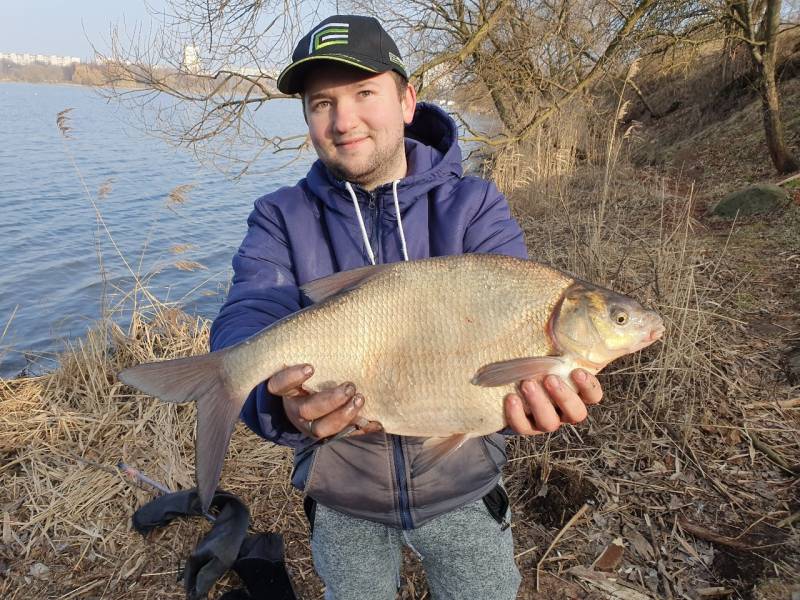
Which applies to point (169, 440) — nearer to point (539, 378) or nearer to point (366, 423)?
point (366, 423)

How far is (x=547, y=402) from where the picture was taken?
5.26 ft

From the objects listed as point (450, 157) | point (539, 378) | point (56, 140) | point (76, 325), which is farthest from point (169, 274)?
point (56, 140)

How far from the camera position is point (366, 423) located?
164 cm

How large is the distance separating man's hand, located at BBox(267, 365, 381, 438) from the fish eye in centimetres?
82

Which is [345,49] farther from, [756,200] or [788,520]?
[756,200]

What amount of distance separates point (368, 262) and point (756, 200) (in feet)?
20.2

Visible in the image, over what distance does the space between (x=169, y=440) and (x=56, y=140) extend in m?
18.3

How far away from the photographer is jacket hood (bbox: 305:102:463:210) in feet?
6.64

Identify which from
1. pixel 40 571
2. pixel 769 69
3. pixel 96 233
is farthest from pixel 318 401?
pixel 769 69

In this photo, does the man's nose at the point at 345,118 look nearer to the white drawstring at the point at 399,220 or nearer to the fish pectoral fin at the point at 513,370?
the white drawstring at the point at 399,220

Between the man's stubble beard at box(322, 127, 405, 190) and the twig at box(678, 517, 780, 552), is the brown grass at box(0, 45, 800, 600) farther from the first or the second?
the man's stubble beard at box(322, 127, 405, 190)

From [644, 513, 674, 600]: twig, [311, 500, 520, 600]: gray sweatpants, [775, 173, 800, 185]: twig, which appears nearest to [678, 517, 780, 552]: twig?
[644, 513, 674, 600]: twig

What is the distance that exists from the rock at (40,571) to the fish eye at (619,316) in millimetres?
2902

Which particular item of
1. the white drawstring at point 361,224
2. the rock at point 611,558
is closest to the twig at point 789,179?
the rock at point 611,558
